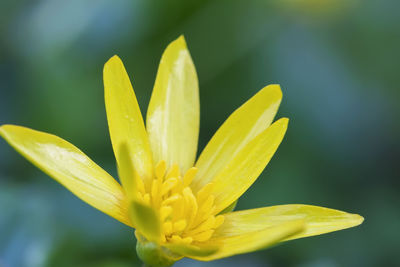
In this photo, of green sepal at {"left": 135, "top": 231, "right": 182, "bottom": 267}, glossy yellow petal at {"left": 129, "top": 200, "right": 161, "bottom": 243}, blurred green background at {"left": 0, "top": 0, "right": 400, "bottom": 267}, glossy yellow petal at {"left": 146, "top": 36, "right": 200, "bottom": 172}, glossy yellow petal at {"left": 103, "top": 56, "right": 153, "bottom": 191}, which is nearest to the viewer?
glossy yellow petal at {"left": 129, "top": 200, "right": 161, "bottom": 243}

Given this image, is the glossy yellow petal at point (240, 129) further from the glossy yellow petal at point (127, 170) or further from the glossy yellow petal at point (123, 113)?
the glossy yellow petal at point (127, 170)

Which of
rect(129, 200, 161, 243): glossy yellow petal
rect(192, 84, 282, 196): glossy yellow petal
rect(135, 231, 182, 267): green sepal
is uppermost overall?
rect(192, 84, 282, 196): glossy yellow petal

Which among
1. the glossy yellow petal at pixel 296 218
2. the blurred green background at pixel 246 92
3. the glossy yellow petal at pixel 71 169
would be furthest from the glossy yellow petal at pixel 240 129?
the blurred green background at pixel 246 92

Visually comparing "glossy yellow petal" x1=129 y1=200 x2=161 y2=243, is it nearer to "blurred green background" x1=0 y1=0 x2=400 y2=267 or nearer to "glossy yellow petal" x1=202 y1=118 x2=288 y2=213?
"glossy yellow petal" x1=202 y1=118 x2=288 y2=213

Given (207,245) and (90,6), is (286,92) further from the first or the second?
(207,245)

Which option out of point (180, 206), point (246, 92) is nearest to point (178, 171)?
point (180, 206)

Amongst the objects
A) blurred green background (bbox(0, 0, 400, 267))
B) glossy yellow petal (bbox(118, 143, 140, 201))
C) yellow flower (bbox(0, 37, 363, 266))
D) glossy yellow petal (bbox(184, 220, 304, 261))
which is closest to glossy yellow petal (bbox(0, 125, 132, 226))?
yellow flower (bbox(0, 37, 363, 266))

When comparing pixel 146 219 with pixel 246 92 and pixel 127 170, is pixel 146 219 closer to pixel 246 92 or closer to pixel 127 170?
pixel 127 170
